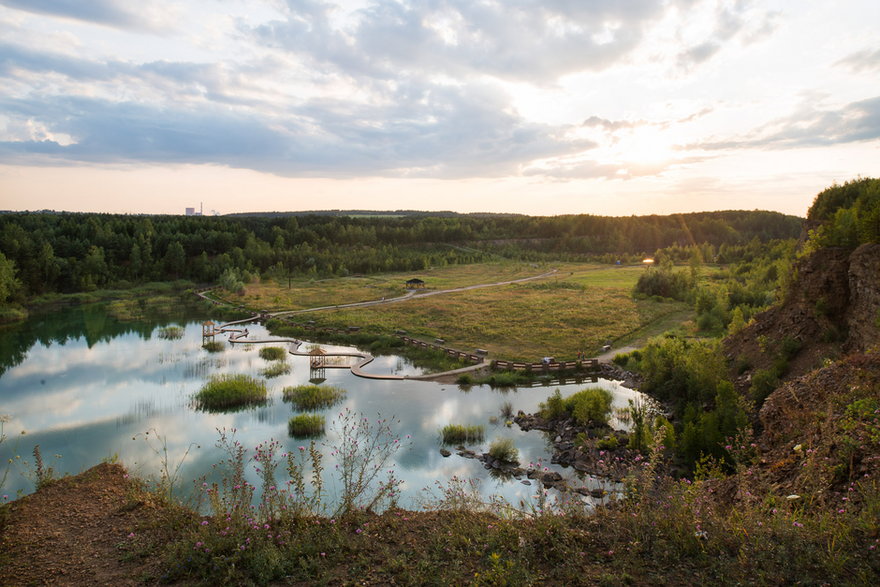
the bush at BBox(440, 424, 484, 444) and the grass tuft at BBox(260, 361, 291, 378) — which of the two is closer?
the bush at BBox(440, 424, 484, 444)

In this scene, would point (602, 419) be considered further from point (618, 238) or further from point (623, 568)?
point (618, 238)

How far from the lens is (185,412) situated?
20.9 meters

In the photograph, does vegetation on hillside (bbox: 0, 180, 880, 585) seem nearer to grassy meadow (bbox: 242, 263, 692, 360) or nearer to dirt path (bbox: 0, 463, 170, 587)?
dirt path (bbox: 0, 463, 170, 587)

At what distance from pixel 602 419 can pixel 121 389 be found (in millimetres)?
21875

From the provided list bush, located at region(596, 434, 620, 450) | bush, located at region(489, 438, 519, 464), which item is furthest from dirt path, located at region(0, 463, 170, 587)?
bush, located at region(596, 434, 620, 450)

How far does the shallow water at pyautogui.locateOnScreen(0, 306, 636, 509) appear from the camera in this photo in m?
15.2

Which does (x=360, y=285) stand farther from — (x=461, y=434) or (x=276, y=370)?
(x=461, y=434)

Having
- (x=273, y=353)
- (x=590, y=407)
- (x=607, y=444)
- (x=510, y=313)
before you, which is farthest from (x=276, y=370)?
(x=510, y=313)

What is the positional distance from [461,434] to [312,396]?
7.61 metres

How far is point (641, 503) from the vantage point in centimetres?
681

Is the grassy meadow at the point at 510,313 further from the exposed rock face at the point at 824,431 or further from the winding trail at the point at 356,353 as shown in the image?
A: the exposed rock face at the point at 824,431

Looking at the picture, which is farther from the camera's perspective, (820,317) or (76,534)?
(820,317)

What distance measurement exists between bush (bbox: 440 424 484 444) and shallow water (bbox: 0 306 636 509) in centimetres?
37

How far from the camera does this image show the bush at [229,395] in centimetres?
2183
